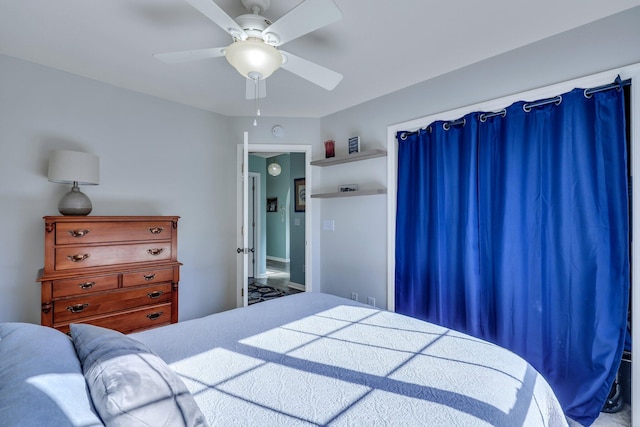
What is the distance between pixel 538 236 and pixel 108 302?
308cm

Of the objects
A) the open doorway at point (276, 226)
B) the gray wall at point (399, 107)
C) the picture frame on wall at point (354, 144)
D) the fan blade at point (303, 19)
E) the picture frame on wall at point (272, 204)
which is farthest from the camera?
the picture frame on wall at point (272, 204)

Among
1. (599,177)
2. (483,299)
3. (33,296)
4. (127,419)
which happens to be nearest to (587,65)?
(599,177)

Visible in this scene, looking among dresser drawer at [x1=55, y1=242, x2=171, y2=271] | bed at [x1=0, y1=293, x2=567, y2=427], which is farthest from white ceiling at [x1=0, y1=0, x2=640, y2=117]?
bed at [x1=0, y1=293, x2=567, y2=427]

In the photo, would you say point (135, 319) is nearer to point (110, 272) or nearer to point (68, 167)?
point (110, 272)

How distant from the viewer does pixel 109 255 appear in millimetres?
2301

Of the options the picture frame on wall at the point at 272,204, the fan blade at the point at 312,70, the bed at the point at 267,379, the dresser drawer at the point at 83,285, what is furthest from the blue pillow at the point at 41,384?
the picture frame on wall at the point at 272,204

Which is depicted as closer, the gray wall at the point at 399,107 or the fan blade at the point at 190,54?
the fan blade at the point at 190,54

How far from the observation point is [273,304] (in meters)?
2.00

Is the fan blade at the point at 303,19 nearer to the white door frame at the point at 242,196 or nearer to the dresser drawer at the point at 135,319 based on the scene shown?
the white door frame at the point at 242,196

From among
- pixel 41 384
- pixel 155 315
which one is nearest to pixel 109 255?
pixel 155 315

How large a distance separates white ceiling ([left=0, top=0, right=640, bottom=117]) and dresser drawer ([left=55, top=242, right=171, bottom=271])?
141cm

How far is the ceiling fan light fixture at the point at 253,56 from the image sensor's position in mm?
1497

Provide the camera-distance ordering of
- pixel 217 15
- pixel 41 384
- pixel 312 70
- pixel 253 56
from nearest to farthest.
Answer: pixel 41 384
pixel 217 15
pixel 253 56
pixel 312 70

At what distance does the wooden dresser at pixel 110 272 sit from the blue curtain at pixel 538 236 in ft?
Result: 7.23
